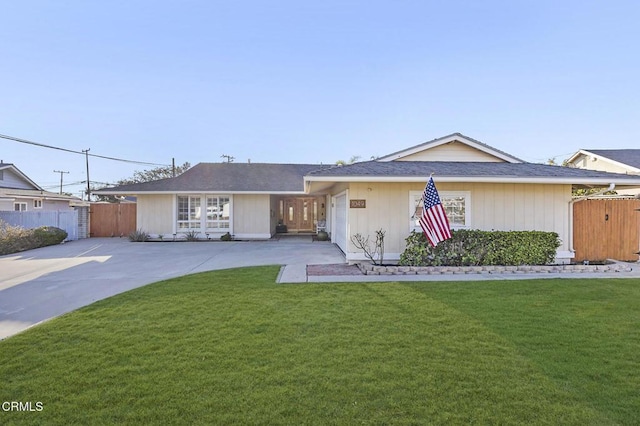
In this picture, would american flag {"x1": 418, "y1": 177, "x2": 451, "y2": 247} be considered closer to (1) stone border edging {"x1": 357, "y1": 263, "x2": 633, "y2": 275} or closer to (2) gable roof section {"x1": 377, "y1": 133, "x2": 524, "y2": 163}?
(1) stone border edging {"x1": 357, "y1": 263, "x2": 633, "y2": 275}

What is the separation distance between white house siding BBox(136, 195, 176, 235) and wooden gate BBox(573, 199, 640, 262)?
16523 millimetres

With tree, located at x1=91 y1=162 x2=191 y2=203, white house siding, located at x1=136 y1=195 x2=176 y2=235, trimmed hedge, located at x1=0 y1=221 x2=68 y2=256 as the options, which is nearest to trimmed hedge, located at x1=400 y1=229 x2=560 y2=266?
white house siding, located at x1=136 y1=195 x2=176 y2=235

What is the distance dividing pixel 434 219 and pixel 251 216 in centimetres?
1119

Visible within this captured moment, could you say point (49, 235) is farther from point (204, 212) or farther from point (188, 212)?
point (204, 212)

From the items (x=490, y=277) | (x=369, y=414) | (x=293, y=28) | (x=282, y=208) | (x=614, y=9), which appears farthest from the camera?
(x=282, y=208)

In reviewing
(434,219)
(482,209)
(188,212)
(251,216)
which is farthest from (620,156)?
(188,212)

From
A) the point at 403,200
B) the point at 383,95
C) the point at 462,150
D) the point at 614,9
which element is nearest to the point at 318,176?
the point at 403,200

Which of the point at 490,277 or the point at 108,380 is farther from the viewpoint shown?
the point at 490,277

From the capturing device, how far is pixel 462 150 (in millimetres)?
11875

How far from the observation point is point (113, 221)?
1856cm

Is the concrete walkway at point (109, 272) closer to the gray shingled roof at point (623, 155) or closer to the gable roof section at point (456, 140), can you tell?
the gable roof section at point (456, 140)

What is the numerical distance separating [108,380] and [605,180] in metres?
11.6

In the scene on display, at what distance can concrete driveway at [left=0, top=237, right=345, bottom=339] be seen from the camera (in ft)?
19.0

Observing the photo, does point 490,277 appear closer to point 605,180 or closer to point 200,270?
point 605,180
